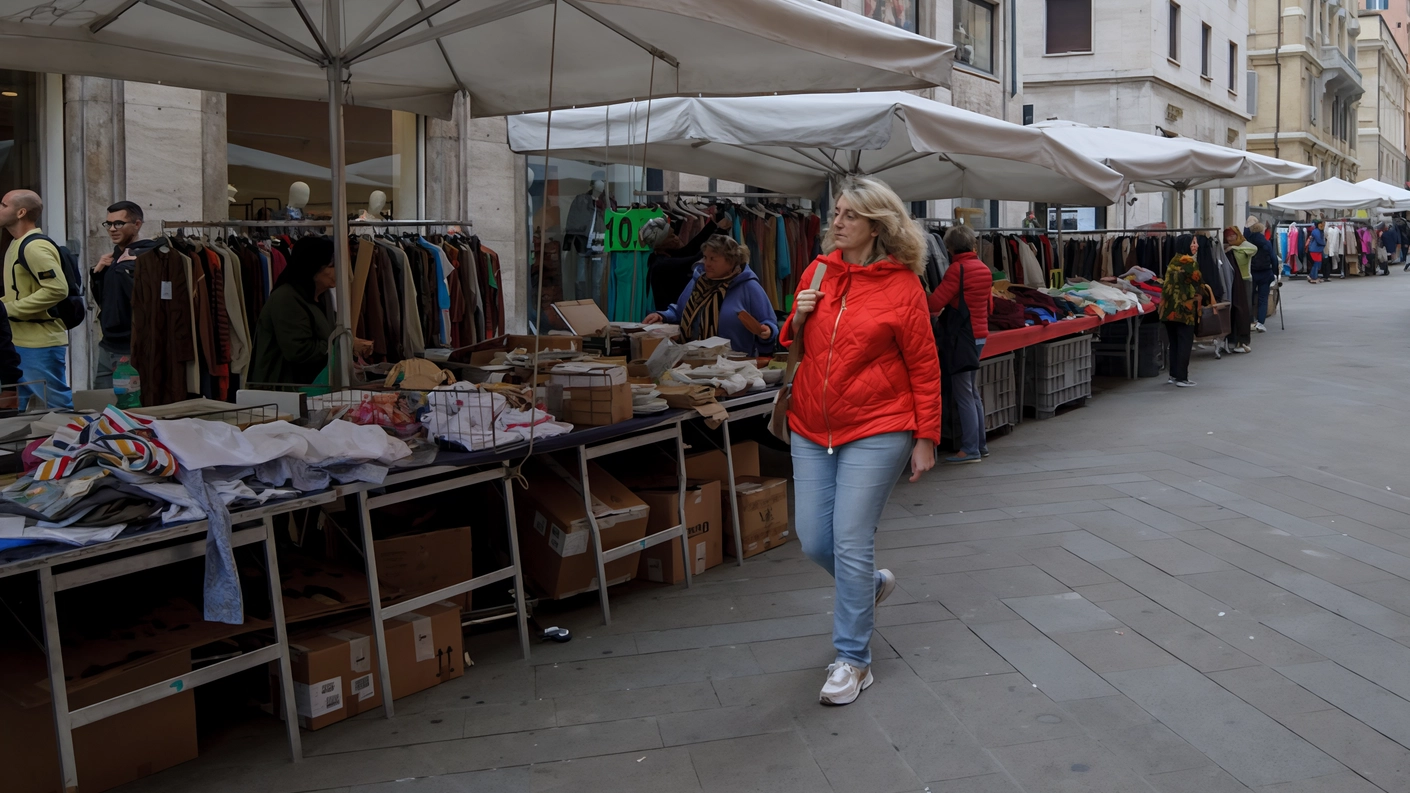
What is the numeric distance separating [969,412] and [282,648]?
615 cm

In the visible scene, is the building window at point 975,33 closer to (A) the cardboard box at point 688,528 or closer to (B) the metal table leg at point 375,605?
(A) the cardboard box at point 688,528

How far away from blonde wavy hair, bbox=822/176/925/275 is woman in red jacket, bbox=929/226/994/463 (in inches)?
180

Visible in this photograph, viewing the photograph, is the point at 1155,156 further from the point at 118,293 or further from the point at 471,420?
the point at 471,420

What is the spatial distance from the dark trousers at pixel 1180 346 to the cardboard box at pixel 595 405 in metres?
9.08

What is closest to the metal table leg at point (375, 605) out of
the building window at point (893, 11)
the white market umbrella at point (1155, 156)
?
the white market umbrella at point (1155, 156)

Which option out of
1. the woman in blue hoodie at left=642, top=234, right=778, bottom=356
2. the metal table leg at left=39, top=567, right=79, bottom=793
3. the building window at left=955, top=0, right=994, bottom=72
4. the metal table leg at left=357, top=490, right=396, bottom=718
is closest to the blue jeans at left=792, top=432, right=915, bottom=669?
the metal table leg at left=357, top=490, right=396, bottom=718

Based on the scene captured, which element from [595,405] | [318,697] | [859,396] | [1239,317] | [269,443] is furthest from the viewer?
[1239,317]

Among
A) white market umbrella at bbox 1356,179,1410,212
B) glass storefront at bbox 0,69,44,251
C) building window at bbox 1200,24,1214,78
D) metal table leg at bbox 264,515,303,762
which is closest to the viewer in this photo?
metal table leg at bbox 264,515,303,762

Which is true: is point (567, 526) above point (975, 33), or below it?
below

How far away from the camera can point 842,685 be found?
172 inches

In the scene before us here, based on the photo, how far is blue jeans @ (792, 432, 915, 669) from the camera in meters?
4.33

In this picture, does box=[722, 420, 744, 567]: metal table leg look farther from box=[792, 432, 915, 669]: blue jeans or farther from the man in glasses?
the man in glasses

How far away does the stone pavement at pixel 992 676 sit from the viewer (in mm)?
3836

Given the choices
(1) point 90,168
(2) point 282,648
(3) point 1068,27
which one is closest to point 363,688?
(2) point 282,648
